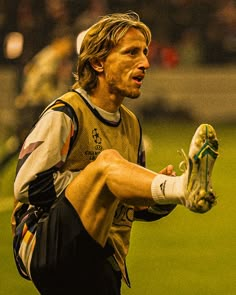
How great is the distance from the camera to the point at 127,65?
5086mm

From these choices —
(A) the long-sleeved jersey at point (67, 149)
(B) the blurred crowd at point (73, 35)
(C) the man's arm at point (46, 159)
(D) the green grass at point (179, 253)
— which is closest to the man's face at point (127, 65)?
(A) the long-sleeved jersey at point (67, 149)

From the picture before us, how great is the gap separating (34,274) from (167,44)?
13.0 m

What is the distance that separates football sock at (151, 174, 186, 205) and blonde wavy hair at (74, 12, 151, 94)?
0.91m

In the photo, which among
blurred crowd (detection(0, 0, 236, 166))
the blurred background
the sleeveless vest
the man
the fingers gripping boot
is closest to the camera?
the fingers gripping boot

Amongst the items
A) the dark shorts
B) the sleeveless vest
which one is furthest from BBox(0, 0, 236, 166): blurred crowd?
the dark shorts

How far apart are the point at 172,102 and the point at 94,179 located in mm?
11688

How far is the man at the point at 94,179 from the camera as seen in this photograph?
4387 mm

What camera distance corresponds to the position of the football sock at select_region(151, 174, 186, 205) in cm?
436

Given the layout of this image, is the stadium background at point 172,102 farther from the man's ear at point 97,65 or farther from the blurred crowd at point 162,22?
the man's ear at point 97,65

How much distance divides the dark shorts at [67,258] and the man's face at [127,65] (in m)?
0.65

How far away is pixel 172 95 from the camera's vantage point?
643 inches

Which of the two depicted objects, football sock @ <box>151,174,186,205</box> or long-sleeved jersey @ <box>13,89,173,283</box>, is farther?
long-sleeved jersey @ <box>13,89,173,283</box>

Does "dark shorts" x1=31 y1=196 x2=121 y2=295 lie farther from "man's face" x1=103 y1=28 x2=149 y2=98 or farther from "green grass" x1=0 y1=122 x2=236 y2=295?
"green grass" x1=0 y1=122 x2=236 y2=295

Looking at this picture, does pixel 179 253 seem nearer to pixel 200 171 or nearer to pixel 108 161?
pixel 108 161
